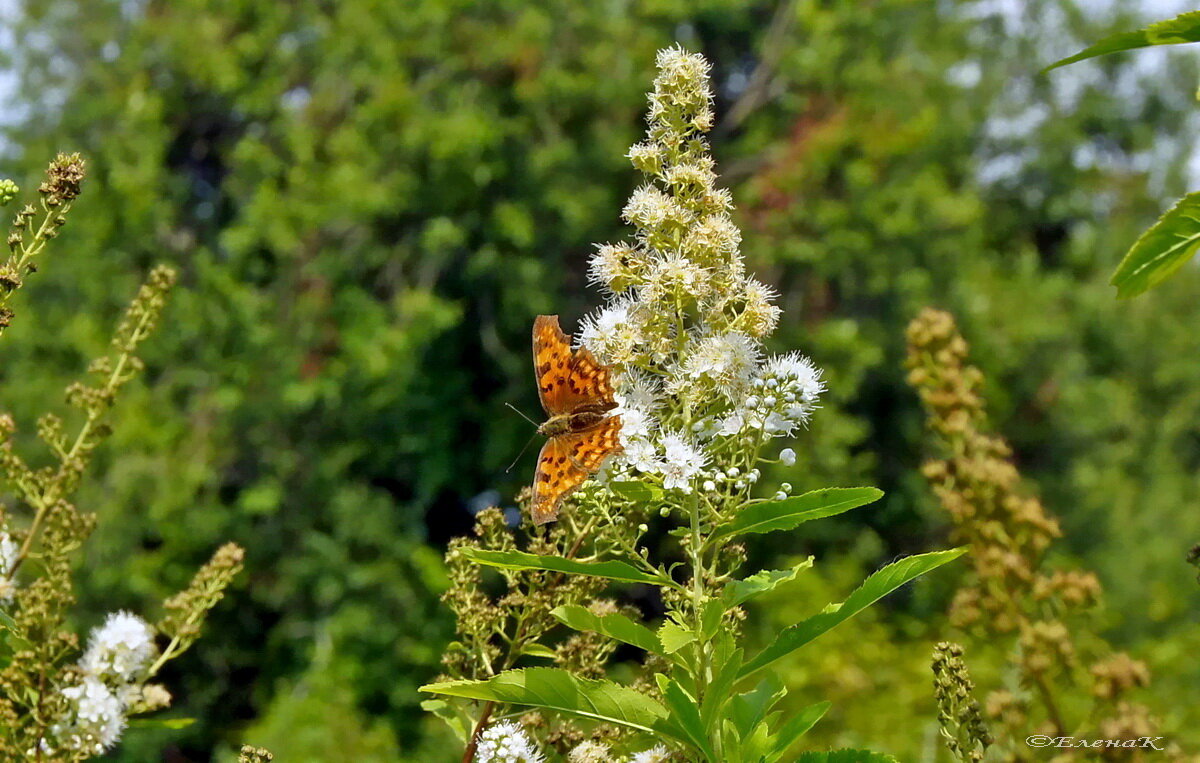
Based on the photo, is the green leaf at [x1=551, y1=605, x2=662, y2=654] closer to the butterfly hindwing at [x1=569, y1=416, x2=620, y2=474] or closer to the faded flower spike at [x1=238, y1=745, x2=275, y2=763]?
the butterfly hindwing at [x1=569, y1=416, x2=620, y2=474]

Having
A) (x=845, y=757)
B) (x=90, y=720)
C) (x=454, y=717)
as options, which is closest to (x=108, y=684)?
(x=90, y=720)

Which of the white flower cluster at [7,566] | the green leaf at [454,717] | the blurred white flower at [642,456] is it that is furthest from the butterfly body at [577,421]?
the white flower cluster at [7,566]

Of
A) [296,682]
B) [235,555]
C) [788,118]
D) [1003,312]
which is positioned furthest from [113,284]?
[235,555]

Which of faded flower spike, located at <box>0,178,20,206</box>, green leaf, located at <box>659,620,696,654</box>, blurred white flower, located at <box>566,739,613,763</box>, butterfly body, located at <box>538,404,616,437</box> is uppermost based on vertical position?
faded flower spike, located at <box>0,178,20,206</box>

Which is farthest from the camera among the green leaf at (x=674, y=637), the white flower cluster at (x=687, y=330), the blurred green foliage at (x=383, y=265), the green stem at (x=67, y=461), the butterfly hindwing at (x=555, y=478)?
the blurred green foliage at (x=383, y=265)

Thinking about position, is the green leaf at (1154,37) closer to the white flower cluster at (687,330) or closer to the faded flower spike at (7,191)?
the white flower cluster at (687,330)

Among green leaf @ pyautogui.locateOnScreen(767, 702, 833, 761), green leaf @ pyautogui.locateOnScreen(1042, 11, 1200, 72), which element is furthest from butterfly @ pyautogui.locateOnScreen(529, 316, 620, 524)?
green leaf @ pyautogui.locateOnScreen(1042, 11, 1200, 72)

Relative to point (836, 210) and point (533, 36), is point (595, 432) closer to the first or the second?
point (533, 36)
